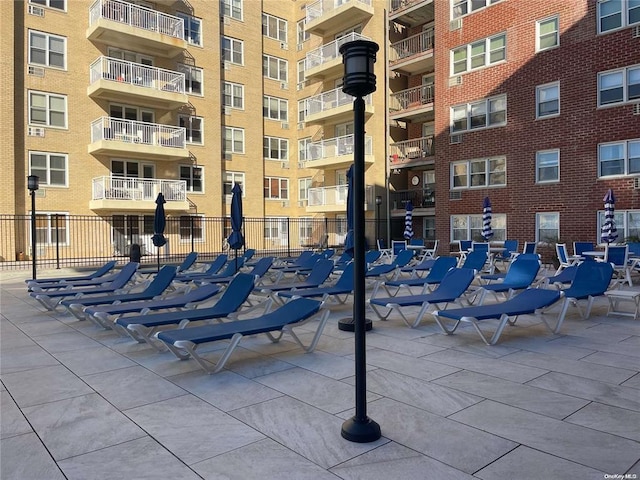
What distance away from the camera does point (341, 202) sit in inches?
1122

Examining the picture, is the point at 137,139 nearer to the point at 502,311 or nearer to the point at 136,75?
the point at 136,75

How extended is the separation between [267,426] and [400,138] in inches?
1078

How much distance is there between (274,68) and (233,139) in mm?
6767

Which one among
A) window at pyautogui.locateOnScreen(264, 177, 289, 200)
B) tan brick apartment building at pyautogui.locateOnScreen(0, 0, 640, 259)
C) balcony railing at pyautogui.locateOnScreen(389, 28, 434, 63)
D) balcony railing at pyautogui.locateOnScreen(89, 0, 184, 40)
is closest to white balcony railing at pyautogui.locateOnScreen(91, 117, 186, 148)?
tan brick apartment building at pyautogui.locateOnScreen(0, 0, 640, 259)

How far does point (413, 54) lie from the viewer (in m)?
27.7

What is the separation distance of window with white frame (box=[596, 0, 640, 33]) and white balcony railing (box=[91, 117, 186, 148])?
792 inches

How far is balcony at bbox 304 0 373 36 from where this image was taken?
28422mm

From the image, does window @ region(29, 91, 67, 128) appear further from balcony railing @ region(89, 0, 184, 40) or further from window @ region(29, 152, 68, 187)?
balcony railing @ region(89, 0, 184, 40)

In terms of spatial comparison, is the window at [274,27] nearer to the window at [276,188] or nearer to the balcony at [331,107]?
the balcony at [331,107]

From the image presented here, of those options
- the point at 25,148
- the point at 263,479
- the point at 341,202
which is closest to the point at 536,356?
the point at 263,479

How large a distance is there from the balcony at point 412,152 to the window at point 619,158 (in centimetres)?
878

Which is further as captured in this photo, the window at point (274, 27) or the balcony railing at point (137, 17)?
the window at point (274, 27)

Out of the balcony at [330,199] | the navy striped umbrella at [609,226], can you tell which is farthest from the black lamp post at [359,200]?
the balcony at [330,199]

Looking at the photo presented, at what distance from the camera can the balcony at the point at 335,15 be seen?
93.2ft
